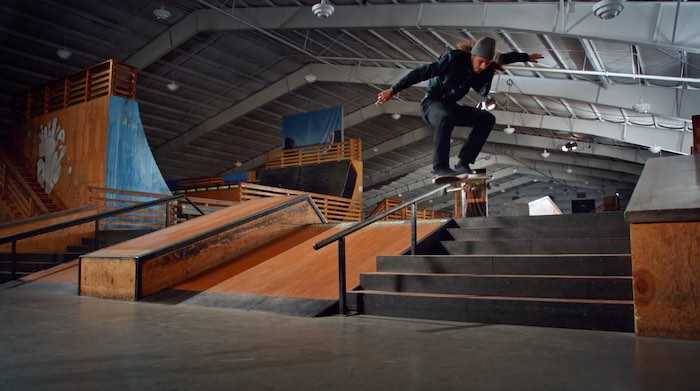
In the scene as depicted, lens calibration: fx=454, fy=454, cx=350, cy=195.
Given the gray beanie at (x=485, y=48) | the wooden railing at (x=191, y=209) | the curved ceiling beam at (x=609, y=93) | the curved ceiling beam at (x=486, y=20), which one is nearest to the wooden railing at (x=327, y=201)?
the wooden railing at (x=191, y=209)

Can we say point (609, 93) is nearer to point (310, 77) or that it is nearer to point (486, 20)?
point (486, 20)

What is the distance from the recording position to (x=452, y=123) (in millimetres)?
3738

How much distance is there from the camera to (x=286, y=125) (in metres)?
19.9

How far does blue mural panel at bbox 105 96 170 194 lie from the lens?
1087cm

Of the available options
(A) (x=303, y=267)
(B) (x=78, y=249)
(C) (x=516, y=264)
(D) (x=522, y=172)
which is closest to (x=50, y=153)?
(B) (x=78, y=249)

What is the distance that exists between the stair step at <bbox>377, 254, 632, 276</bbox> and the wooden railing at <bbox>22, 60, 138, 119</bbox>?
31.8ft

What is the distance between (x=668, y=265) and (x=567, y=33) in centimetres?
804

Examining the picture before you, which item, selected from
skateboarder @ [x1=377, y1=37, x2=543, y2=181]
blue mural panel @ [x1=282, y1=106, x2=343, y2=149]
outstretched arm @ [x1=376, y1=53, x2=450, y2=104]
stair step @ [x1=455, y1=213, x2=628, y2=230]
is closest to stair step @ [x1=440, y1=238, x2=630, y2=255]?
stair step @ [x1=455, y1=213, x2=628, y2=230]

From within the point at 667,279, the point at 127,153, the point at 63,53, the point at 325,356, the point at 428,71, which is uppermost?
the point at 63,53

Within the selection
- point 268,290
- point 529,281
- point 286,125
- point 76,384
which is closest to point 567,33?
point 529,281

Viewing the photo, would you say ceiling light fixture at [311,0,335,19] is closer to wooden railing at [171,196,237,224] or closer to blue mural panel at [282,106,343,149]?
wooden railing at [171,196,237,224]

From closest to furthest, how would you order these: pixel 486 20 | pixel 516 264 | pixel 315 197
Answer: pixel 516 264 → pixel 486 20 → pixel 315 197

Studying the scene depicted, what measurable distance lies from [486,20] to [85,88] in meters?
9.92

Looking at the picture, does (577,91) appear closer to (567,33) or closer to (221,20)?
(567,33)
